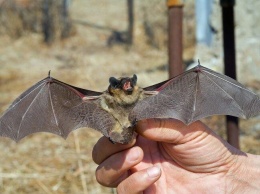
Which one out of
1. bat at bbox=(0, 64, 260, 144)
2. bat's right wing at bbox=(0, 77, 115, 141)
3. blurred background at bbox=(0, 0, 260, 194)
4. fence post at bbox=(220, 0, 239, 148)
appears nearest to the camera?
bat at bbox=(0, 64, 260, 144)

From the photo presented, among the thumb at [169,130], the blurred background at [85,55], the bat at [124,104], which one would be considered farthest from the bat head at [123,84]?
the blurred background at [85,55]

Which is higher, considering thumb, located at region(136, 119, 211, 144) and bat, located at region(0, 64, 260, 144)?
bat, located at region(0, 64, 260, 144)

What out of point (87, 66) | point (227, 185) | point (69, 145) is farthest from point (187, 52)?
point (227, 185)

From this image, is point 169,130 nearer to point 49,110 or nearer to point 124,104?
point 124,104

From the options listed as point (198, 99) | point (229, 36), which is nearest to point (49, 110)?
point (198, 99)

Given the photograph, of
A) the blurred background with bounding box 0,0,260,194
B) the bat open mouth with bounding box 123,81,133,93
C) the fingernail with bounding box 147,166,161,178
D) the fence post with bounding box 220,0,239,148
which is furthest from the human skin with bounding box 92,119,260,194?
the blurred background with bounding box 0,0,260,194

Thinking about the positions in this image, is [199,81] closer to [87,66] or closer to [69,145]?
[69,145]

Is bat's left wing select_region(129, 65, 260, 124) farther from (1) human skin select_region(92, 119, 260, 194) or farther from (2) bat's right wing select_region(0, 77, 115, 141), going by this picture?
(2) bat's right wing select_region(0, 77, 115, 141)

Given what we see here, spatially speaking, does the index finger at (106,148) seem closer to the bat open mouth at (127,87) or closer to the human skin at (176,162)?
the human skin at (176,162)
